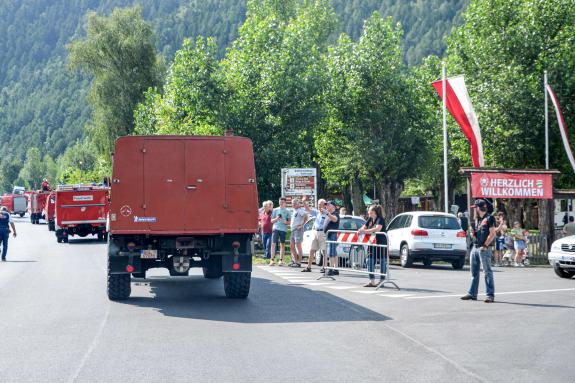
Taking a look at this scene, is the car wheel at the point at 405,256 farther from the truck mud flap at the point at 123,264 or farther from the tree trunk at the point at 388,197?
the tree trunk at the point at 388,197

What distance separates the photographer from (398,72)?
161 ft

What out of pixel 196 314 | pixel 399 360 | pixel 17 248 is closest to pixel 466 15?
pixel 17 248

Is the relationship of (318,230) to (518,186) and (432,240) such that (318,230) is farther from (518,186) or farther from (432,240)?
(518,186)

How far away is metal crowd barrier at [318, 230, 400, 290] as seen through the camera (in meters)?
18.3

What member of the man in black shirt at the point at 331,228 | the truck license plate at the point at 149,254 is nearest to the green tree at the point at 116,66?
the man in black shirt at the point at 331,228

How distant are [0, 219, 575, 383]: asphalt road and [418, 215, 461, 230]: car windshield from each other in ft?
20.7

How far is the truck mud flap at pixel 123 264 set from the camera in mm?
14906

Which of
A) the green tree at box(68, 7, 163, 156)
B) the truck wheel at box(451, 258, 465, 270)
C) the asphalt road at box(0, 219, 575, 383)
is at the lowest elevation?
the asphalt road at box(0, 219, 575, 383)

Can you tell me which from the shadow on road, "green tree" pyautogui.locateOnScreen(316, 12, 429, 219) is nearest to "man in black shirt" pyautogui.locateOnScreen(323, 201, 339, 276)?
the shadow on road

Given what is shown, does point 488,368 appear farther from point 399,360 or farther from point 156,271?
point 156,271

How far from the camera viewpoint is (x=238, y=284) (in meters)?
15.2

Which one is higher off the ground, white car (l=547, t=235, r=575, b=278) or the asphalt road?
white car (l=547, t=235, r=575, b=278)

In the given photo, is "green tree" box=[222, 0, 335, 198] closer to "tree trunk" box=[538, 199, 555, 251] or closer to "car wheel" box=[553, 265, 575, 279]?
"tree trunk" box=[538, 199, 555, 251]

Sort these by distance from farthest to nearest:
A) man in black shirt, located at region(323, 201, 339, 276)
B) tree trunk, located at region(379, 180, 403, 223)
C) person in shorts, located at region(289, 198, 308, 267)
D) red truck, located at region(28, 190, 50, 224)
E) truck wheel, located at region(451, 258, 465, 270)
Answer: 1. red truck, located at region(28, 190, 50, 224)
2. tree trunk, located at region(379, 180, 403, 223)
3. truck wheel, located at region(451, 258, 465, 270)
4. person in shorts, located at region(289, 198, 308, 267)
5. man in black shirt, located at region(323, 201, 339, 276)
